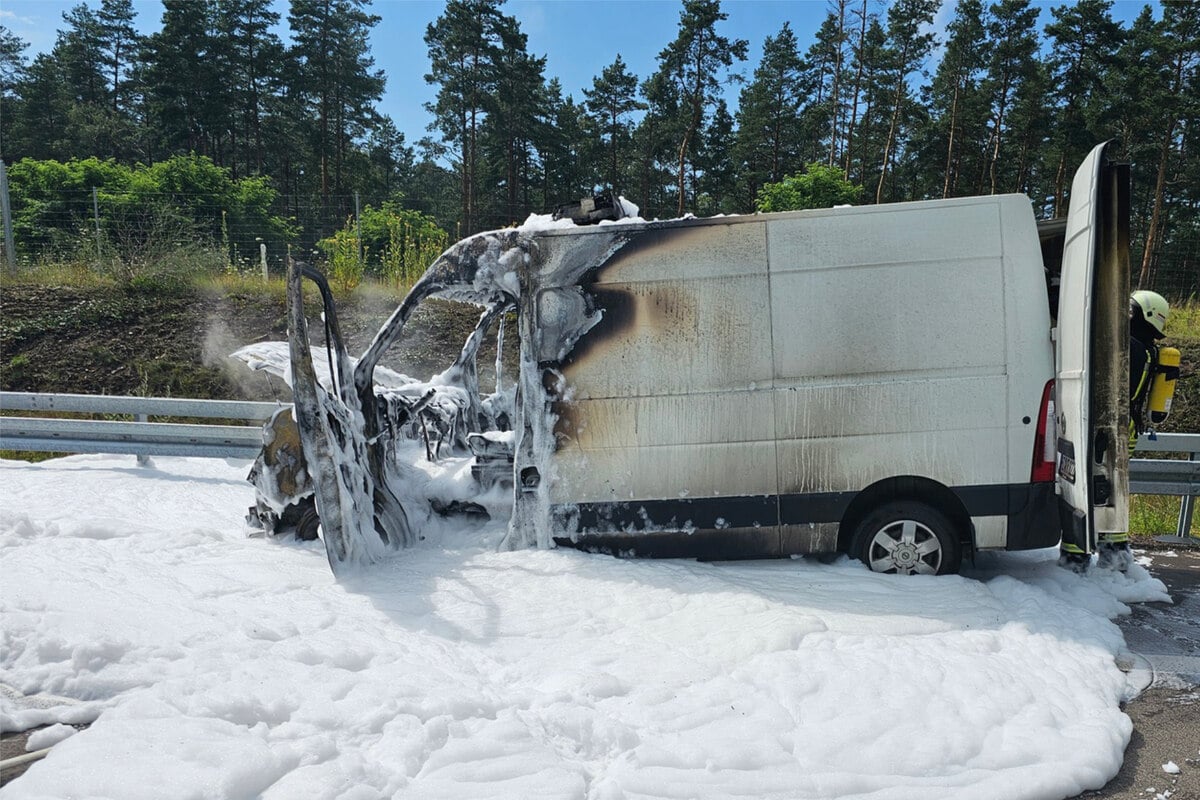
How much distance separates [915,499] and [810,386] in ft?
3.03

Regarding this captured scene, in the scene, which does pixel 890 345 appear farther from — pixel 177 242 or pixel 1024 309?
pixel 177 242

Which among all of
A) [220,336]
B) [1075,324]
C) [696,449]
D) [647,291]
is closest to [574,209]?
[647,291]

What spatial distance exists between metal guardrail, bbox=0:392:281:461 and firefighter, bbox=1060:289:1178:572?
6660 mm

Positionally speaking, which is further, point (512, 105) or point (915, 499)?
point (512, 105)

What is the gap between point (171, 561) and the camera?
4.44 meters

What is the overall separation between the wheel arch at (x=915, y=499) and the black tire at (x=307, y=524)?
3393 mm

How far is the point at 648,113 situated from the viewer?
89.9 feet

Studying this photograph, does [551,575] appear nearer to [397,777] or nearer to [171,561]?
[397,777]

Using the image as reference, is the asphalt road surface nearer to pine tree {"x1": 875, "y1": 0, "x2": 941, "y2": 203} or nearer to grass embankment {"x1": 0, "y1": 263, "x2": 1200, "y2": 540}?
grass embankment {"x1": 0, "y1": 263, "x2": 1200, "y2": 540}

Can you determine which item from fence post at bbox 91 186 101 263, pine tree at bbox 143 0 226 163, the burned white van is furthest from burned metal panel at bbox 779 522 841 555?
pine tree at bbox 143 0 226 163

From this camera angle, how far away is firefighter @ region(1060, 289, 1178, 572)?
455 cm

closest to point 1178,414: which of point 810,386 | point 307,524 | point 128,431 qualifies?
point 810,386

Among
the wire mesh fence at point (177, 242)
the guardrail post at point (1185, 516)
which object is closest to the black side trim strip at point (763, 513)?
the guardrail post at point (1185, 516)

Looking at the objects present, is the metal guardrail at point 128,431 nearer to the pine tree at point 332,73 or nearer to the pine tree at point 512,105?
the pine tree at point 512,105
